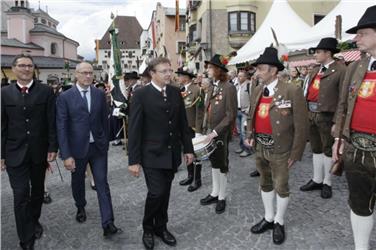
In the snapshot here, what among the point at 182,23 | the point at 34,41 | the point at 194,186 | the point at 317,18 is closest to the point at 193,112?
the point at 194,186

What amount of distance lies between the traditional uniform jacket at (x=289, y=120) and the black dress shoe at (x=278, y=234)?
0.90m

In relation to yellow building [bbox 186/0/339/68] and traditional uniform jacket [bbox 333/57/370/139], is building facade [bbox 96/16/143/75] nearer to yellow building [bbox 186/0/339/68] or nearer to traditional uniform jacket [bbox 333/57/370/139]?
yellow building [bbox 186/0/339/68]

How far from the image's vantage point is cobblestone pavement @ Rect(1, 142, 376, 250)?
13.4 feet

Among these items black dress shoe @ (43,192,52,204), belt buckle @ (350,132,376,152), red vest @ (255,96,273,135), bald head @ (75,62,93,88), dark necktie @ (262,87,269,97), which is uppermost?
bald head @ (75,62,93,88)

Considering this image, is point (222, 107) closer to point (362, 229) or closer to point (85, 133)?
point (85, 133)

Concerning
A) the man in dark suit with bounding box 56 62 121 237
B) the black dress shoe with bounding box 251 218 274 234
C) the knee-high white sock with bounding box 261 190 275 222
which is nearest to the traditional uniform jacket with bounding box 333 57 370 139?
the knee-high white sock with bounding box 261 190 275 222

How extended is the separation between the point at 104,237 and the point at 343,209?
3.36m

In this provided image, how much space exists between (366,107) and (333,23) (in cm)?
782

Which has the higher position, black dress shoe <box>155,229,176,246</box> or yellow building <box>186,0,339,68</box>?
yellow building <box>186,0,339,68</box>

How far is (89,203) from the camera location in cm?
559

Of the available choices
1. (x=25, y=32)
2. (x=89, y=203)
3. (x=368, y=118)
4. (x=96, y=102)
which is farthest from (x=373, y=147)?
(x=25, y=32)

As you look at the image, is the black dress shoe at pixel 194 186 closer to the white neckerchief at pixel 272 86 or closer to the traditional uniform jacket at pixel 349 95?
the white neckerchief at pixel 272 86

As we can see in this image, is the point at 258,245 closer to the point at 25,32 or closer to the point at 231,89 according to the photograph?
the point at 231,89

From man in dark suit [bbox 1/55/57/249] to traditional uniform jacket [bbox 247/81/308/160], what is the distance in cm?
271
